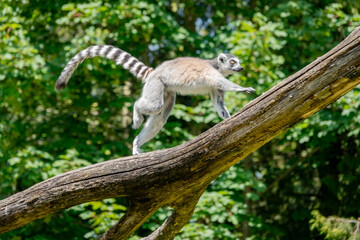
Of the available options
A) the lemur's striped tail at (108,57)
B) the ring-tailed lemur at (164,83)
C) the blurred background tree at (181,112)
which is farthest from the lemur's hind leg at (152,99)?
the blurred background tree at (181,112)

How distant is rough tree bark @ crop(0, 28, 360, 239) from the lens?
3816 mm

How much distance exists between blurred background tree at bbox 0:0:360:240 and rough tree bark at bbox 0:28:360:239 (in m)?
2.87

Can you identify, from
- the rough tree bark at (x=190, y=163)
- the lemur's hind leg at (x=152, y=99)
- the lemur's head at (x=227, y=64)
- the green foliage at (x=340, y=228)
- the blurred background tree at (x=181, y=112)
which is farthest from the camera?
the blurred background tree at (x=181, y=112)

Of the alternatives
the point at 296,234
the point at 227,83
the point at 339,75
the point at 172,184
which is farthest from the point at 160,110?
the point at 296,234

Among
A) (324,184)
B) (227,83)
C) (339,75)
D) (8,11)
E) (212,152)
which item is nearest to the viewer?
(339,75)

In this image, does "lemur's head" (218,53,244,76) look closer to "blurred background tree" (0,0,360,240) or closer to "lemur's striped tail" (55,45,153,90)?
"lemur's striped tail" (55,45,153,90)

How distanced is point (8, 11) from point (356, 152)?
7.31 metres

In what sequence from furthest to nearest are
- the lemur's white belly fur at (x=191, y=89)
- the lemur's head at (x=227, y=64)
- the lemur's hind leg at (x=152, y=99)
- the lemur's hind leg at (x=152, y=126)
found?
the lemur's head at (x=227, y=64)
the lemur's hind leg at (x=152, y=126)
the lemur's white belly fur at (x=191, y=89)
the lemur's hind leg at (x=152, y=99)

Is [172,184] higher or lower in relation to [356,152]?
higher

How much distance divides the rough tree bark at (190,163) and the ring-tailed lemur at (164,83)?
4.28 ft

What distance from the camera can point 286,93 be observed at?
155 inches

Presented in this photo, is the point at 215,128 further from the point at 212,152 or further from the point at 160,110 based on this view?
the point at 160,110

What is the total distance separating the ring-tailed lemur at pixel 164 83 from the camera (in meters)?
5.69

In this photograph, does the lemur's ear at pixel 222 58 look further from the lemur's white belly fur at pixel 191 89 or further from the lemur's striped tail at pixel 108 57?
the lemur's striped tail at pixel 108 57
